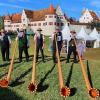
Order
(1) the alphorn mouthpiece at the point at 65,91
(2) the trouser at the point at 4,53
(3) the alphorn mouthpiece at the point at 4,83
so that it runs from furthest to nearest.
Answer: (2) the trouser at the point at 4,53 < (3) the alphorn mouthpiece at the point at 4,83 < (1) the alphorn mouthpiece at the point at 65,91

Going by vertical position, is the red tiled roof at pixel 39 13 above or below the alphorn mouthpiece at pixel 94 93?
above

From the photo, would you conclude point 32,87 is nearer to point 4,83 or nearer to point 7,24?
point 4,83

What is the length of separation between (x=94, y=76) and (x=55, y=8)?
105 metres

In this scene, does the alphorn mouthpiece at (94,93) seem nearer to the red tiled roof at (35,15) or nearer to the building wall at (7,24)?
the red tiled roof at (35,15)

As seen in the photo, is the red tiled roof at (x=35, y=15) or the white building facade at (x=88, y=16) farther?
the white building facade at (x=88, y=16)

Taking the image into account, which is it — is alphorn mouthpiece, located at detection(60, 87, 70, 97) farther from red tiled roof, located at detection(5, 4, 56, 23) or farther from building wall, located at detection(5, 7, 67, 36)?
red tiled roof, located at detection(5, 4, 56, 23)

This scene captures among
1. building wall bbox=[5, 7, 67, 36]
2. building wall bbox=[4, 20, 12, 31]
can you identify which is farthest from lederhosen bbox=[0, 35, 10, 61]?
building wall bbox=[4, 20, 12, 31]

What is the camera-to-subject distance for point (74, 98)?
14.9 meters

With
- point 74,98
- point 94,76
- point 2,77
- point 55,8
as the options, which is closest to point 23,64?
point 2,77

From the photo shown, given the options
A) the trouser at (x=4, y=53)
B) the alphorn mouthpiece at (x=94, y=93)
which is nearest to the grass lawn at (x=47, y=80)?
the alphorn mouthpiece at (x=94, y=93)

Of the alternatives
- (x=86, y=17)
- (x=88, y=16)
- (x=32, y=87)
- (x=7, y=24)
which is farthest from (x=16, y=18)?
(x=32, y=87)

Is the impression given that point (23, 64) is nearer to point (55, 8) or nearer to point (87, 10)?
point (55, 8)

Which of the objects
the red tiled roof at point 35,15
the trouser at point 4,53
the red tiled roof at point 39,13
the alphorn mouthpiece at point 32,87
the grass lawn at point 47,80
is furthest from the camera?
the red tiled roof at point 35,15

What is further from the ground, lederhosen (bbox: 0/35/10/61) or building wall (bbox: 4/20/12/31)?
building wall (bbox: 4/20/12/31)
